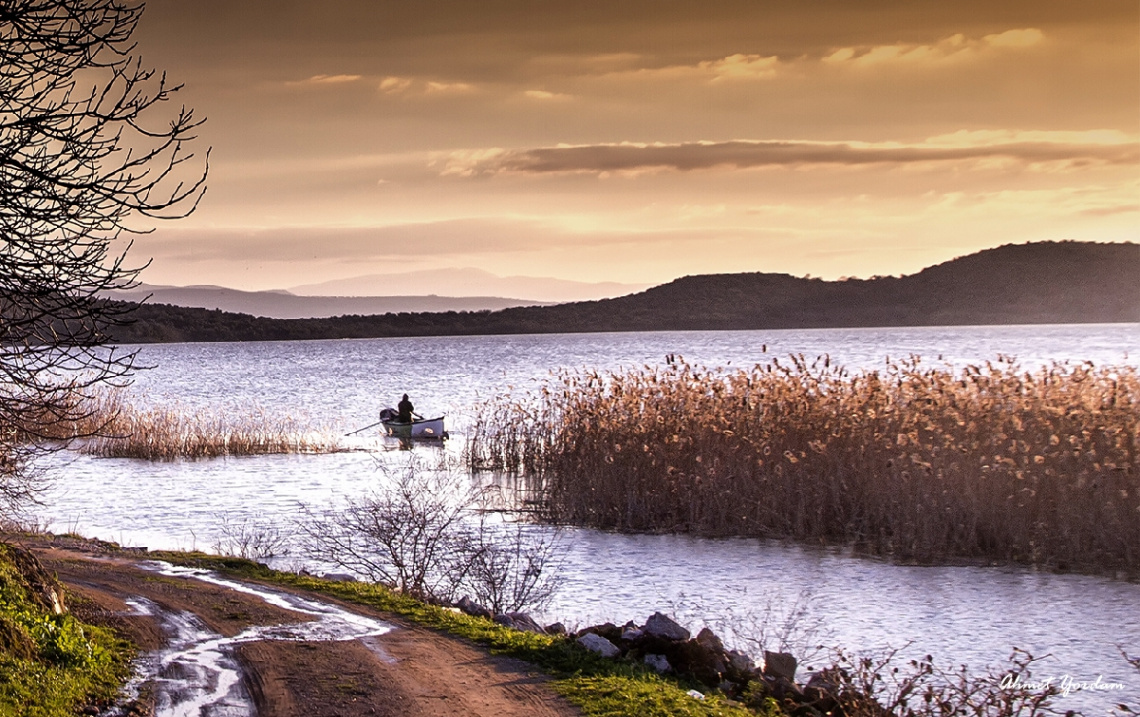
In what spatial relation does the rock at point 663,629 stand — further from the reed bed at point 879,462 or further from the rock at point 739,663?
the reed bed at point 879,462

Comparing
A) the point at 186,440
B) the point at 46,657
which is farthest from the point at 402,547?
the point at 186,440

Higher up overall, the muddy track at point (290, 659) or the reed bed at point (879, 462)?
the reed bed at point (879, 462)

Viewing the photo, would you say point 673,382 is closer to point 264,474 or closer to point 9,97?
point 264,474

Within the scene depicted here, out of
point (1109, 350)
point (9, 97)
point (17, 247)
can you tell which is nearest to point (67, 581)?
point (17, 247)

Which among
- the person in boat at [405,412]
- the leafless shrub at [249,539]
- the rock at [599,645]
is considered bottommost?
the leafless shrub at [249,539]

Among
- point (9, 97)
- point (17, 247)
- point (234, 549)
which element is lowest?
point (234, 549)

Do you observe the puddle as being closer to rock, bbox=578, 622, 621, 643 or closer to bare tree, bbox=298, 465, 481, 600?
rock, bbox=578, 622, 621, 643

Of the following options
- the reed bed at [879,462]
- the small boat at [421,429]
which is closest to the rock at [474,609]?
the reed bed at [879,462]

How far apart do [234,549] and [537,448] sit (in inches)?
371

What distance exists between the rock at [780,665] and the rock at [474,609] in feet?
11.0

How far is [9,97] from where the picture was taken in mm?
9500

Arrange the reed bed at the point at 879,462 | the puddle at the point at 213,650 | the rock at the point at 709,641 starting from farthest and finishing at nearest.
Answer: the reed bed at the point at 879,462, the rock at the point at 709,641, the puddle at the point at 213,650

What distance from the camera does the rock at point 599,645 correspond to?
422 inches

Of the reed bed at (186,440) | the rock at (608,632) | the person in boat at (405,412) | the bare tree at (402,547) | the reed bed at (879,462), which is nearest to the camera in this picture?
the rock at (608,632)
